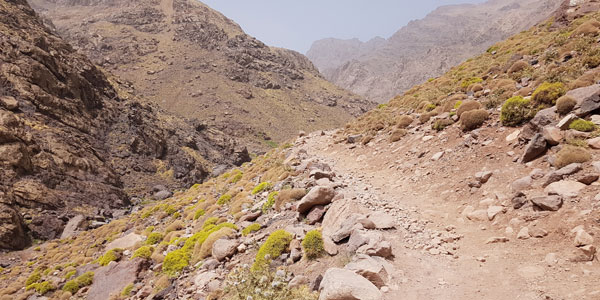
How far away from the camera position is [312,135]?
114 feet

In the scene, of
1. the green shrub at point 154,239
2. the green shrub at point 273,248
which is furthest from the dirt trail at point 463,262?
the green shrub at point 154,239

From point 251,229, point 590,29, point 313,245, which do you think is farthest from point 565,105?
point 251,229

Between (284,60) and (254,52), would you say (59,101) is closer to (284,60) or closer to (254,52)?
(254,52)

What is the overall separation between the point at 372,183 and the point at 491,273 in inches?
326

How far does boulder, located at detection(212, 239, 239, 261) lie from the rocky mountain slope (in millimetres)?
48

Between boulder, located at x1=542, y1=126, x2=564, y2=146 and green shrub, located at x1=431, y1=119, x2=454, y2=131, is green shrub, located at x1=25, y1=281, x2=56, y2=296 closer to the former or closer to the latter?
green shrub, located at x1=431, y1=119, x2=454, y2=131

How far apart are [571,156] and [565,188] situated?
53.8 inches

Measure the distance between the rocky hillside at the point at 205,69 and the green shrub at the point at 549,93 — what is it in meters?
89.9

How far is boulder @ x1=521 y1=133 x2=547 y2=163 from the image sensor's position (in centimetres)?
897

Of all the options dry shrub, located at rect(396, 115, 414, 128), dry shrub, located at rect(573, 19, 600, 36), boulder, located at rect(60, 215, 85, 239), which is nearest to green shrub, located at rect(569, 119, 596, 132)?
dry shrub, located at rect(396, 115, 414, 128)

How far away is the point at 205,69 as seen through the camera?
13725 cm

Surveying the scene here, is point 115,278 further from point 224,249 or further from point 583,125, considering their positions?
point 583,125

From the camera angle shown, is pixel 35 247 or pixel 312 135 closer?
pixel 35 247

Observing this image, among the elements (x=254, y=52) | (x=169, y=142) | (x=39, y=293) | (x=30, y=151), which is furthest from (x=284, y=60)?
(x=39, y=293)
